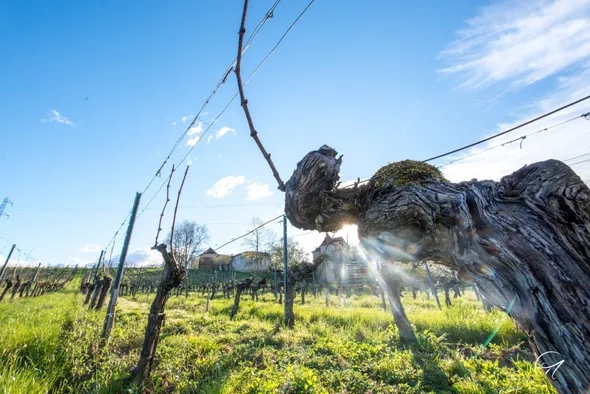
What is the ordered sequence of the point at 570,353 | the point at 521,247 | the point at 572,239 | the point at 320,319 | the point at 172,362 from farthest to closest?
the point at 320,319 → the point at 172,362 → the point at 521,247 → the point at 572,239 → the point at 570,353

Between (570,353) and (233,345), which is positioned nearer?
(570,353)

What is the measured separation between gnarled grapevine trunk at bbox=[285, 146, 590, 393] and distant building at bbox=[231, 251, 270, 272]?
60.0m

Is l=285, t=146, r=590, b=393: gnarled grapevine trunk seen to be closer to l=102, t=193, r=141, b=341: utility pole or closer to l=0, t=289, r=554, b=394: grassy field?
l=0, t=289, r=554, b=394: grassy field

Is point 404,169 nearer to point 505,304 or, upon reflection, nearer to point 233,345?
point 505,304

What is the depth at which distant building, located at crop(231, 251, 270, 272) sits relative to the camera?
208ft

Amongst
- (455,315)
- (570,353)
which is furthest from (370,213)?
(455,315)

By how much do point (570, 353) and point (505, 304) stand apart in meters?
0.47

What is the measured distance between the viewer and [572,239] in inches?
64.8

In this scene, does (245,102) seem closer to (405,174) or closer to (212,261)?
(405,174)

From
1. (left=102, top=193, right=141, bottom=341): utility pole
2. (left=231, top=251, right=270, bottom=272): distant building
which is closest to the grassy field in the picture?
(left=102, top=193, right=141, bottom=341): utility pole

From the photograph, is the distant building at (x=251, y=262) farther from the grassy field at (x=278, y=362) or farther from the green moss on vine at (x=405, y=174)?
the green moss on vine at (x=405, y=174)

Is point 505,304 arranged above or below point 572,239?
below

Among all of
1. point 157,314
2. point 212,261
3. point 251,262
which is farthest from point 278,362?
point 212,261

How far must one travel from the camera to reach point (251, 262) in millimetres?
68000
